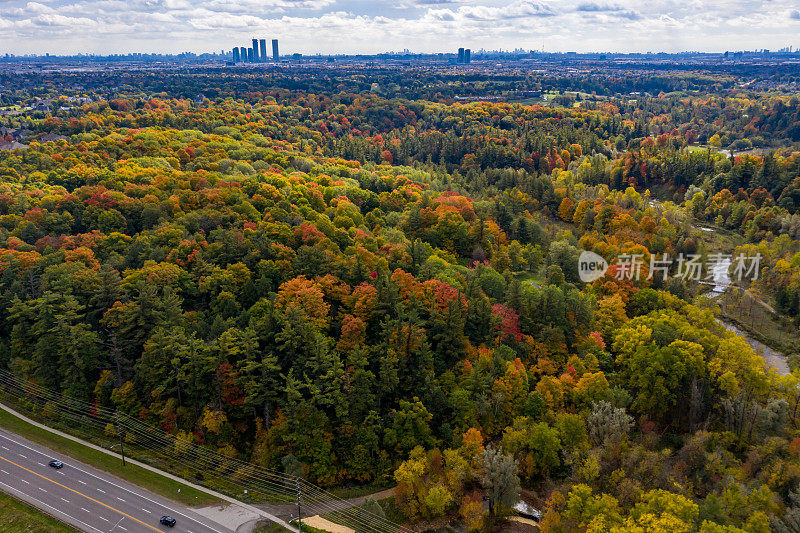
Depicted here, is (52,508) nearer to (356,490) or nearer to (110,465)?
(110,465)

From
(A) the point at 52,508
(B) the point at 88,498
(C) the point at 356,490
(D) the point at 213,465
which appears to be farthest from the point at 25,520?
(C) the point at 356,490

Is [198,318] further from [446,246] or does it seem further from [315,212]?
[446,246]

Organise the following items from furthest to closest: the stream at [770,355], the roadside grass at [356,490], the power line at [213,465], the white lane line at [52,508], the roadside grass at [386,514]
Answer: the stream at [770,355]
the roadside grass at [356,490]
the power line at [213,465]
the roadside grass at [386,514]
the white lane line at [52,508]

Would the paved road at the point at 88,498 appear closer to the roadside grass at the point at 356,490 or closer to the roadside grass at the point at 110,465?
the roadside grass at the point at 110,465

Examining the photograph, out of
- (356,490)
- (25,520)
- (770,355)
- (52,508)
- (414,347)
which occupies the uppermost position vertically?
(414,347)

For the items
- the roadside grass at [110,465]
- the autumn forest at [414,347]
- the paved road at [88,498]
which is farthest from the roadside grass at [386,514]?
the roadside grass at [110,465]

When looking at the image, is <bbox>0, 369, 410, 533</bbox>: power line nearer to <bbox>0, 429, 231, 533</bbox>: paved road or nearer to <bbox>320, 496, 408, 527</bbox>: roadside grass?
<bbox>320, 496, 408, 527</bbox>: roadside grass

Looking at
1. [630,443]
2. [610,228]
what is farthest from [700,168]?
[630,443]
